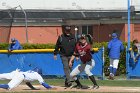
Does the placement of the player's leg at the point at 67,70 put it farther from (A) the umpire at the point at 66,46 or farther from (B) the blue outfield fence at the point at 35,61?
(B) the blue outfield fence at the point at 35,61

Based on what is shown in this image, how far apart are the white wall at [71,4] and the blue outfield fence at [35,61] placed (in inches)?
756

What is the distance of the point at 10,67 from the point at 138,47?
5277 millimetres

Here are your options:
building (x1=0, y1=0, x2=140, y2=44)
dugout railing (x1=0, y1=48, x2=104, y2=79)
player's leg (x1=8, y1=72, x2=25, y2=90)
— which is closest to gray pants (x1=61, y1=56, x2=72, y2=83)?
player's leg (x1=8, y1=72, x2=25, y2=90)

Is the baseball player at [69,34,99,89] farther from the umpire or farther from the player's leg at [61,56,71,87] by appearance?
the umpire

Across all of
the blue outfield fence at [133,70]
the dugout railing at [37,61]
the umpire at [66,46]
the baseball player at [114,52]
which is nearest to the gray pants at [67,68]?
the umpire at [66,46]

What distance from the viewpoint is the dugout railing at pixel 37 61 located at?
20.5 m

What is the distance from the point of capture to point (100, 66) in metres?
20.5

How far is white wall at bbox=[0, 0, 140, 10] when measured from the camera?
40316 millimetres

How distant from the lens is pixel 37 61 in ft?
68.5

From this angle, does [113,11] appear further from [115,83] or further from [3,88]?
[3,88]

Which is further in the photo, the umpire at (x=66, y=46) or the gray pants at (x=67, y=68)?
the umpire at (x=66, y=46)

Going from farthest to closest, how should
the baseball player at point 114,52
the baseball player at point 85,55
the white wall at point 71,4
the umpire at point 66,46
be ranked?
the white wall at point 71,4
the baseball player at point 114,52
the umpire at point 66,46
the baseball player at point 85,55

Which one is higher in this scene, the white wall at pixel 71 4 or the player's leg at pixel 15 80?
the player's leg at pixel 15 80

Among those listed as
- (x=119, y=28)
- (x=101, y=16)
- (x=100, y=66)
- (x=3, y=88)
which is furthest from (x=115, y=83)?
(x=101, y=16)
